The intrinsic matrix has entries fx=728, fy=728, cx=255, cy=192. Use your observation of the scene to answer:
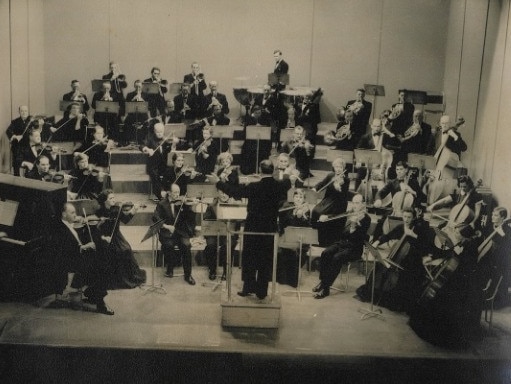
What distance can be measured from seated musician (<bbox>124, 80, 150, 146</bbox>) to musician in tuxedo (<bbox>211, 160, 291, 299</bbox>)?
2936 mm

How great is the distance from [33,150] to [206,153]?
2.17m

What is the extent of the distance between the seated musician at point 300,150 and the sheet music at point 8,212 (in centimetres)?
370

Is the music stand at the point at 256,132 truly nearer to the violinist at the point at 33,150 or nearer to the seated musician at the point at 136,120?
the seated musician at the point at 136,120

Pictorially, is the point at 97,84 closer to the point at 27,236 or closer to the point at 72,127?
the point at 72,127

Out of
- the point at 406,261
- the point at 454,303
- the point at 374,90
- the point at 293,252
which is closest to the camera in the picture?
the point at 454,303

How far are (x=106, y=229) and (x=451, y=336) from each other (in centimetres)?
370

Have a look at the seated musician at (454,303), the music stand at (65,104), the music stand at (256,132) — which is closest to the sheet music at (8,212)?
the music stand at (65,104)

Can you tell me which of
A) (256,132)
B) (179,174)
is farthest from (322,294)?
(256,132)

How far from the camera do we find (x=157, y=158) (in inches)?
364

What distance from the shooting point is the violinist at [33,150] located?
8.96 meters

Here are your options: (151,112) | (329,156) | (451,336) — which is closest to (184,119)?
(151,112)

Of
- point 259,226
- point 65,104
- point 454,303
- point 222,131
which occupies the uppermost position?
point 65,104

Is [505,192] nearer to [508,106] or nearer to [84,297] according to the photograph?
[508,106]

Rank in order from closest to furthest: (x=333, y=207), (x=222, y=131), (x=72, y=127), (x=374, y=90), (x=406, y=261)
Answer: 1. (x=406, y=261)
2. (x=333, y=207)
3. (x=222, y=131)
4. (x=72, y=127)
5. (x=374, y=90)
